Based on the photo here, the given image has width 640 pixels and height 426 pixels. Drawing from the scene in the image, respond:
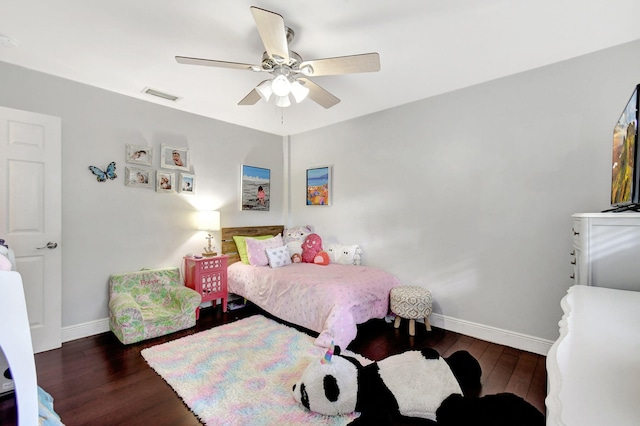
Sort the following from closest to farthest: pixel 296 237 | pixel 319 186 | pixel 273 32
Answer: pixel 273 32 < pixel 296 237 < pixel 319 186

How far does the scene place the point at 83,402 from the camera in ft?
6.08

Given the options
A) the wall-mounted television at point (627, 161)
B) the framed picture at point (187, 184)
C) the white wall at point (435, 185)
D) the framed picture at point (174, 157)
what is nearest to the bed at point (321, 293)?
the white wall at point (435, 185)

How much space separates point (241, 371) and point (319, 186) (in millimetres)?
2716

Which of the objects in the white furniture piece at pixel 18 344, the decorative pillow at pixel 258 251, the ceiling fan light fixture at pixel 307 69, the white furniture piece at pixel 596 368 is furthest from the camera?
the decorative pillow at pixel 258 251

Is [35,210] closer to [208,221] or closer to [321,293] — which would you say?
[208,221]

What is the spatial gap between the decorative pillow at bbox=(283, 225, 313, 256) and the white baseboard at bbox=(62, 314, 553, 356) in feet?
6.30

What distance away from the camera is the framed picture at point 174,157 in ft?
11.0

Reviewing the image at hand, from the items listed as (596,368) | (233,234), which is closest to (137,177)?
(233,234)

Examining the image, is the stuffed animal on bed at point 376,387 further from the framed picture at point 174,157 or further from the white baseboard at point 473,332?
the framed picture at point 174,157

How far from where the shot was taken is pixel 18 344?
95 cm

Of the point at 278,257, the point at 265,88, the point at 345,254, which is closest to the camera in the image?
the point at 265,88

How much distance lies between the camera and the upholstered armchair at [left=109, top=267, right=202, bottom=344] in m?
2.64

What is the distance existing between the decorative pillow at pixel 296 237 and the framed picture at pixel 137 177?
75.0 inches

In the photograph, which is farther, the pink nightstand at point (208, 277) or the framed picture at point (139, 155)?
the pink nightstand at point (208, 277)
